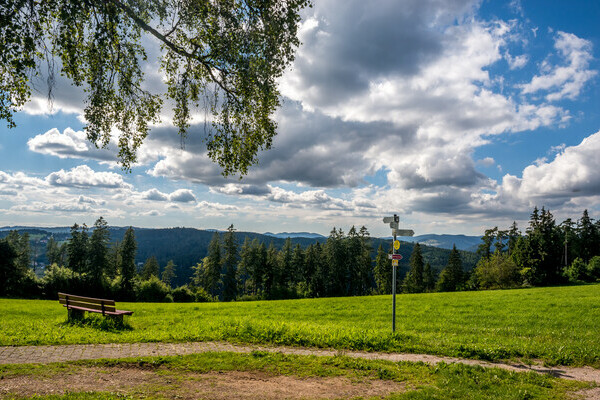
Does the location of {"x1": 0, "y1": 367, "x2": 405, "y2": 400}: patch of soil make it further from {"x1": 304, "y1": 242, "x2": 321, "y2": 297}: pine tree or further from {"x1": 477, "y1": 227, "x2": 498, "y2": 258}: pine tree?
{"x1": 477, "y1": 227, "x2": 498, "y2": 258}: pine tree

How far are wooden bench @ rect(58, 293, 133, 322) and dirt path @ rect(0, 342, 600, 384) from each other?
3804 mm

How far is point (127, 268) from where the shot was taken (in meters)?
63.5

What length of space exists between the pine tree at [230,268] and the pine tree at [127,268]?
686 inches

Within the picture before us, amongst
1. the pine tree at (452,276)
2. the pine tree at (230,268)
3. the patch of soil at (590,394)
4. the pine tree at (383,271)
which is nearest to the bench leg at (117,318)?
the patch of soil at (590,394)

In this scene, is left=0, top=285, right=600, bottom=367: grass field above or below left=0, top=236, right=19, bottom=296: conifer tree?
above

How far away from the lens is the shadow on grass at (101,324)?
12.9 m

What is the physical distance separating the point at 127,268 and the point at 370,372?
6544 centimetres

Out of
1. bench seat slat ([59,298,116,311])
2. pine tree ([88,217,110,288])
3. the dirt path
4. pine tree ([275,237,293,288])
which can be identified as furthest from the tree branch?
pine tree ([275,237,293,288])

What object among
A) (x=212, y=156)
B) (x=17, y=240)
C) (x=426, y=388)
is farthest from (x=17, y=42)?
(x=17, y=240)

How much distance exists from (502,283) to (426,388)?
2613 inches

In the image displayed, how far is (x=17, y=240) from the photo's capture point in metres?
97.5

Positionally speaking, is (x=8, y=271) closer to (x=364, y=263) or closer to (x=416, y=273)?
(x=364, y=263)

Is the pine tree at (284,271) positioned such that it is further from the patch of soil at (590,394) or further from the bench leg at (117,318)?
the patch of soil at (590,394)

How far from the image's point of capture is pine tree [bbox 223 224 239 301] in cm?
7169
